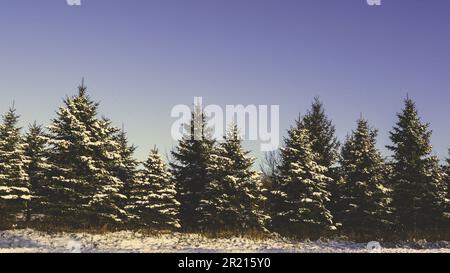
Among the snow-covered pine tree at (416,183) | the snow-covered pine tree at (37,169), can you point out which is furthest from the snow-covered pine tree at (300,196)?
the snow-covered pine tree at (37,169)

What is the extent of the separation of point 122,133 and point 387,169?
76.7 ft

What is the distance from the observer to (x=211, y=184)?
29.9 metres

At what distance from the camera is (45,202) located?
28031mm

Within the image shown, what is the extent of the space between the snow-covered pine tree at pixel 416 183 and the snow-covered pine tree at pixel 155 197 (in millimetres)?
17421

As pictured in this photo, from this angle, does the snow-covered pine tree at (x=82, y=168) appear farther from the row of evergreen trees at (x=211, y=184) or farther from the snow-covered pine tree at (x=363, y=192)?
the snow-covered pine tree at (x=363, y=192)

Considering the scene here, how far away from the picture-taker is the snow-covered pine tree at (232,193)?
29.6 metres

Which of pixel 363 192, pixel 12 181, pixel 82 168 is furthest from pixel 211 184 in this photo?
pixel 12 181

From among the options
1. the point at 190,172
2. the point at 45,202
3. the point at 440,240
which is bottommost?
the point at 440,240

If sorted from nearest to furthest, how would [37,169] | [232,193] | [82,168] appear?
[82,168], [232,193], [37,169]

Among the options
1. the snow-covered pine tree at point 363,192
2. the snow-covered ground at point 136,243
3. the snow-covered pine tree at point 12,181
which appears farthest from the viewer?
the snow-covered pine tree at point 363,192

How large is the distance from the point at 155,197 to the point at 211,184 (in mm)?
4077

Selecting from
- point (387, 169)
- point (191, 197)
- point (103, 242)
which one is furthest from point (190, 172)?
point (387, 169)

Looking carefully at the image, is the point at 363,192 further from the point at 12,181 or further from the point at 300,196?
the point at 12,181
